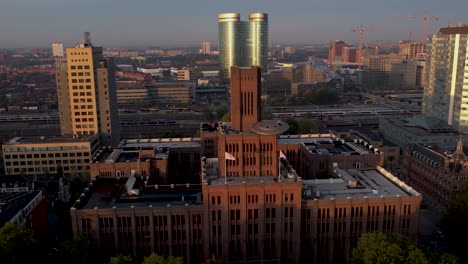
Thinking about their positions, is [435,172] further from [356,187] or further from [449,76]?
[449,76]

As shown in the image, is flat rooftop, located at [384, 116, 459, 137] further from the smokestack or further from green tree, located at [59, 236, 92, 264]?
green tree, located at [59, 236, 92, 264]

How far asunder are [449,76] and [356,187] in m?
106

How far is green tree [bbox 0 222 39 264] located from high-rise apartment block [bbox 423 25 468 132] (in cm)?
14658

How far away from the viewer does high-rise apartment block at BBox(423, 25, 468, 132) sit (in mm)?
155875

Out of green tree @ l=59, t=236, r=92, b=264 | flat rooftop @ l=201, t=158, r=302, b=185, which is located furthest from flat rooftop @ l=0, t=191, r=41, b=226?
flat rooftop @ l=201, t=158, r=302, b=185

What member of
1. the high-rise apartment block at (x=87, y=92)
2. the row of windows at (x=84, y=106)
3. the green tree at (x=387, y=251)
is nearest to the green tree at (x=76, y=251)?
the green tree at (x=387, y=251)

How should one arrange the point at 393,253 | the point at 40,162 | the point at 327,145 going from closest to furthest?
the point at 393,253 < the point at 327,145 < the point at 40,162

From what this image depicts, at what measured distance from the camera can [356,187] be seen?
262 ft

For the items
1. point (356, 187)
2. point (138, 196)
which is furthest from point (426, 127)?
point (138, 196)

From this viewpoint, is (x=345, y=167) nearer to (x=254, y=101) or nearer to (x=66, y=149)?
(x=254, y=101)

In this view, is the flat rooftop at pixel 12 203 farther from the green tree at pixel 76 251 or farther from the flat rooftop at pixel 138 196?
the green tree at pixel 76 251

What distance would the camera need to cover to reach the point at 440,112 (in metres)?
172

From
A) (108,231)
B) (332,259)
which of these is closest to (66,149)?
(108,231)

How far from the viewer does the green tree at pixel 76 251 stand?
65750 millimetres
